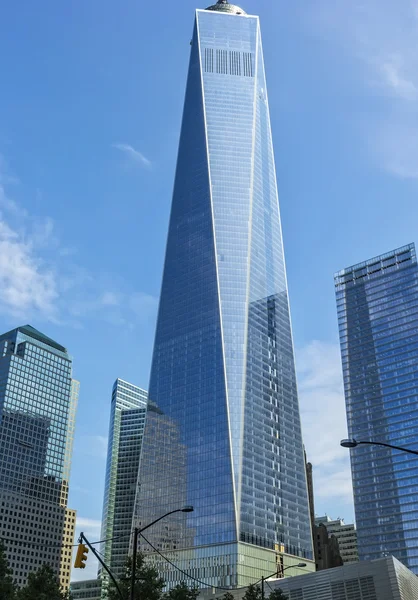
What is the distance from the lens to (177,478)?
188 metres

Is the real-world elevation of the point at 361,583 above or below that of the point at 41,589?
above

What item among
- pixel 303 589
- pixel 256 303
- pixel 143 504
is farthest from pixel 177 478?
pixel 303 589

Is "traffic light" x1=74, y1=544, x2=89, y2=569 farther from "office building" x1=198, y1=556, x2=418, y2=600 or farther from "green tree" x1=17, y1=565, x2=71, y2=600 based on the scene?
"office building" x1=198, y1=556, x2=418, y2=600

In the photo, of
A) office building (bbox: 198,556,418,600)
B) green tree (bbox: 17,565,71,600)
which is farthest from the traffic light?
office building (bbox: 198,556,418,600)

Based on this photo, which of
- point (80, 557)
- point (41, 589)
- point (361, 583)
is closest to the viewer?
point (80, 557)

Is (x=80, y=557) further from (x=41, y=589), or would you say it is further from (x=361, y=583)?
(x=361, y=583)

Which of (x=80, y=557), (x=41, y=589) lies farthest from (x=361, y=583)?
(x=80, y=557)

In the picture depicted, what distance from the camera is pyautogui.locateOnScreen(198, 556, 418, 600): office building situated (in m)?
92.8

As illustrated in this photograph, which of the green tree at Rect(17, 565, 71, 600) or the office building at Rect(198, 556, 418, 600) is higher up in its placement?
the office building at Rect(198, 556, 418, 600)

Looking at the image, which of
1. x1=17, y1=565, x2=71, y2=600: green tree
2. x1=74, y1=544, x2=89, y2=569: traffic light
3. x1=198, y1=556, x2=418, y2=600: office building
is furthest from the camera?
x1=198, y1=556, x2=418, y2=600: office building

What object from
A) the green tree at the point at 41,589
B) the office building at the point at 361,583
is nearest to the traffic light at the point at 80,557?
the green tree at the point at 41,589

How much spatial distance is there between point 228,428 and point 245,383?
13.0 m

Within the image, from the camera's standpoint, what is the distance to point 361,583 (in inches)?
3765

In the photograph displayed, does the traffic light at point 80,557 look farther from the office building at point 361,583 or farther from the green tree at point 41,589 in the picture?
the office building at point 361,583
